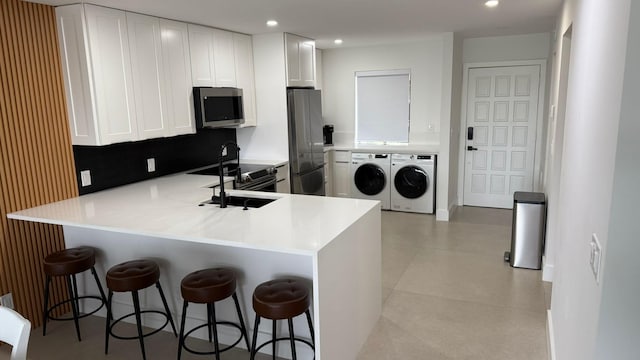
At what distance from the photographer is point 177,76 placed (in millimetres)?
3957

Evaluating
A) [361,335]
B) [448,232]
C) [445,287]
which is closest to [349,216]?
[361,335]

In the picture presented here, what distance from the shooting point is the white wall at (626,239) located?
1122 mm

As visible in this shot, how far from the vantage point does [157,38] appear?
371cm

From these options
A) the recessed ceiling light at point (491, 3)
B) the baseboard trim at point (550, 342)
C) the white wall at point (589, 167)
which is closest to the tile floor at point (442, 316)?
the baseboard trim at point (550, 342)

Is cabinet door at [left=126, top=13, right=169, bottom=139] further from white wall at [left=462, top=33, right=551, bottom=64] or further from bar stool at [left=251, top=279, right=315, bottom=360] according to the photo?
white wall at [left=462, top=33, right=551, bottom=64]

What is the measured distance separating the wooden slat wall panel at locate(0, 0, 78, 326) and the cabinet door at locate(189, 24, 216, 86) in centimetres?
118

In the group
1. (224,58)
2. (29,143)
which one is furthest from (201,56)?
(29,143)

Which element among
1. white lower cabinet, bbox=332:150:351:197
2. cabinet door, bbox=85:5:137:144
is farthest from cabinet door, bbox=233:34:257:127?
white lower cabinet, bbox=332:150:351:197

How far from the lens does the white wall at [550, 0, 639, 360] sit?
1221 millimetres

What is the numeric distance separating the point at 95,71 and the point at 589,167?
10.4ft

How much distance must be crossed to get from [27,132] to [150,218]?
119cm

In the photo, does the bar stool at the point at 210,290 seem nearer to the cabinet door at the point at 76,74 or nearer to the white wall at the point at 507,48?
the cabinet door at the point at 76,74

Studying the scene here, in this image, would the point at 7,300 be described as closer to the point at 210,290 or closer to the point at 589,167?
the point at 210,290

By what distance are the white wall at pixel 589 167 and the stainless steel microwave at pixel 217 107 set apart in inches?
121
